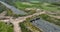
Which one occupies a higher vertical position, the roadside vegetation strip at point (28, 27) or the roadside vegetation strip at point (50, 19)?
the roadside vegetation strip at point (50, 19)

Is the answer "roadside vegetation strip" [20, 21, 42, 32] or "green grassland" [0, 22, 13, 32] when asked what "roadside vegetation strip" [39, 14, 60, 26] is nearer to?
"roadside vegetation strip" [20, 21, 42, 32]

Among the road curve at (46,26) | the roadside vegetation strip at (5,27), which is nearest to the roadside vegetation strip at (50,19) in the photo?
the road curve at (46,26)

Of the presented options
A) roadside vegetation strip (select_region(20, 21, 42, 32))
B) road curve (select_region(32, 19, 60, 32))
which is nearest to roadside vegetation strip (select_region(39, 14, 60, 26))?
road curve (select_region(32, 19, 60, 32))

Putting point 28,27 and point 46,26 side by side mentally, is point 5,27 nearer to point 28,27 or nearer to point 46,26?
point 28,27

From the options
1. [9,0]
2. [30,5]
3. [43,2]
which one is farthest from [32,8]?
[9,0]

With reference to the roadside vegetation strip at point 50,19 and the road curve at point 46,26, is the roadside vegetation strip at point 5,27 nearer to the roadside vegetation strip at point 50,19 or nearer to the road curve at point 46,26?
the road curve at point 46,26

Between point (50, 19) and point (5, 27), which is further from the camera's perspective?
point (50, 19)

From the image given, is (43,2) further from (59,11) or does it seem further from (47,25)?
(47,25)

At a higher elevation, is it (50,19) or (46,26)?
(50,19)

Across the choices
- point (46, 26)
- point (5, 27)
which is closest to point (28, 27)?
point (46, 26)
